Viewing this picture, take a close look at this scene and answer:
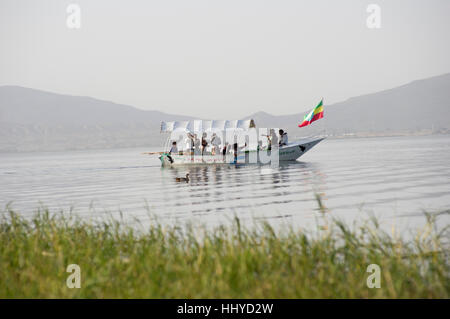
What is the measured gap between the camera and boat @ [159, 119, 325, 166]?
46.2 meters

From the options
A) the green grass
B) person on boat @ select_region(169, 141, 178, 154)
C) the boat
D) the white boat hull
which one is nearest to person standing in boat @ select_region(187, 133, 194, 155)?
the boat

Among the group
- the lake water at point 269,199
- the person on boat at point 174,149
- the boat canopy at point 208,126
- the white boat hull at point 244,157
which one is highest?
the boat canopy at point 208,126

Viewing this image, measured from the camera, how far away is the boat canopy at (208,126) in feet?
156

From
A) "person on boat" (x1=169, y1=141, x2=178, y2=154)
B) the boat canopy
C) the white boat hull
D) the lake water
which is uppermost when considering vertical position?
the boat canopy

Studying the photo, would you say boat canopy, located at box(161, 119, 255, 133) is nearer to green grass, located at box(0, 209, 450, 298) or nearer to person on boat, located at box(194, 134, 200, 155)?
person on boat, located at box(194, 134, 200, 155)

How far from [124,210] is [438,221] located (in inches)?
439

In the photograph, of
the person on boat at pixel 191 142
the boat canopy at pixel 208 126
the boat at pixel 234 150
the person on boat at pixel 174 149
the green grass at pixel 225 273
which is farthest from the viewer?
the person on boat at pixel 174 149

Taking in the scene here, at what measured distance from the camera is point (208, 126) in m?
49.5

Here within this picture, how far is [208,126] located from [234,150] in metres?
4.87

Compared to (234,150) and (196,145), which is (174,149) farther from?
(234,150)

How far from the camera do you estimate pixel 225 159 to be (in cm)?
4647

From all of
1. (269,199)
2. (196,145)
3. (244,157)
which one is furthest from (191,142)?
(269,199)

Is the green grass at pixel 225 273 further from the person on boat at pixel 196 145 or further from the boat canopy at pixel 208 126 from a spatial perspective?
the boat canopy at pixel 208 126

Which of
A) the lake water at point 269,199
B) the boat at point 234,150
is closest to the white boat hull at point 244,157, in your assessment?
the boat at point 234,150
